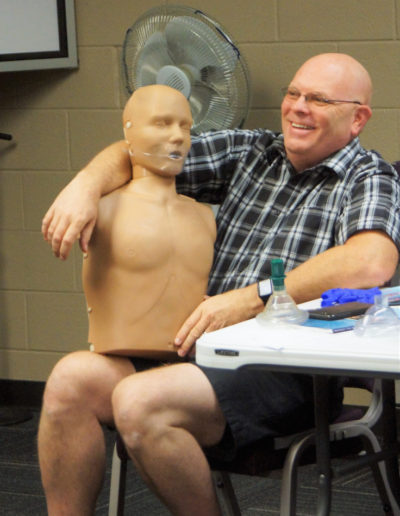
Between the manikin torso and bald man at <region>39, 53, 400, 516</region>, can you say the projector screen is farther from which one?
the manikin torso

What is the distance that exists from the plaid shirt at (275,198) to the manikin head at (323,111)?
0.04m

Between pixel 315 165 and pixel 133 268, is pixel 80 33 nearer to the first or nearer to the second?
pixel 315 165

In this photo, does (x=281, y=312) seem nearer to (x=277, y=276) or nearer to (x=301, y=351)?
(x=277, y=276)

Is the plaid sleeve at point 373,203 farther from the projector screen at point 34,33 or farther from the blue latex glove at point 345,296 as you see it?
the projector screen at point 34,33

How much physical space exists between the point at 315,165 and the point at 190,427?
2.44ft

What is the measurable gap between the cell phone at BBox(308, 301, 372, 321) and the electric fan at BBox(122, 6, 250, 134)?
135 cm

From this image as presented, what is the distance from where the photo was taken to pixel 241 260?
2162mm

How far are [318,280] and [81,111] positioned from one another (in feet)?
5.90

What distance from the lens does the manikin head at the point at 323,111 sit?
2199 millimetres

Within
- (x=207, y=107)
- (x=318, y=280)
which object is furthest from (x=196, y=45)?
(x=318, y=280)

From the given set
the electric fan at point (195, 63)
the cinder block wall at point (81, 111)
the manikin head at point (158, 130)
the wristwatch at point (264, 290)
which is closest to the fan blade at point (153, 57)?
the electric fan at point (195, 63)

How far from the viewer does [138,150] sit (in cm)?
198

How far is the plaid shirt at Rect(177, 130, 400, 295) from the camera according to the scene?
2066mm

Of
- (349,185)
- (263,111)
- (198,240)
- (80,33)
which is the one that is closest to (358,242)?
(349,185)
